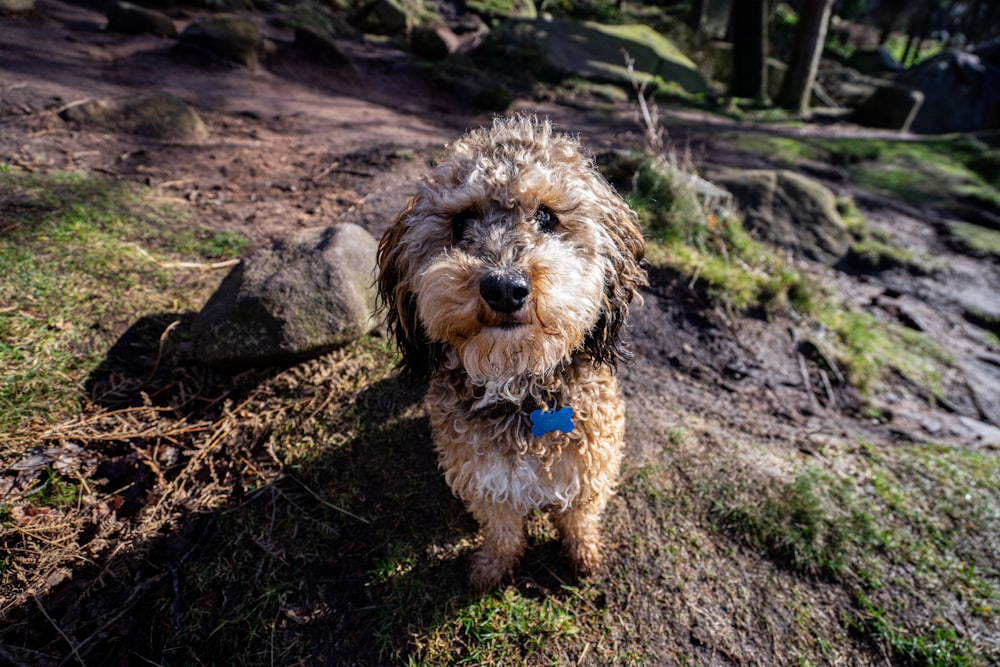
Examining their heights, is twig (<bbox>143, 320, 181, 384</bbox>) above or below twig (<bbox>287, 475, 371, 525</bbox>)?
above

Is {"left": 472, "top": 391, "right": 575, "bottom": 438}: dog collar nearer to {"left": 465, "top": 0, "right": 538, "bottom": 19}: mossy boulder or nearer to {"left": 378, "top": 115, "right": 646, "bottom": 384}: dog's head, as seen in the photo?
{"left": 378, "top": 115, "right": 646, "bottom": 384}: dog's head

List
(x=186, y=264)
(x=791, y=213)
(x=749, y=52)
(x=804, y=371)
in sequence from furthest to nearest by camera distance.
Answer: (x=749, y=52) → (x=791, y=213) → (x=804, y=371) → (x=186, y=264)

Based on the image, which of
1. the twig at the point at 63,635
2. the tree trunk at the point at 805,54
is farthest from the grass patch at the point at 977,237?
the twig at the point at 63,635

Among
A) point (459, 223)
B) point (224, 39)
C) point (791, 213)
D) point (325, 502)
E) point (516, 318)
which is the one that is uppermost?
point (224, 39)

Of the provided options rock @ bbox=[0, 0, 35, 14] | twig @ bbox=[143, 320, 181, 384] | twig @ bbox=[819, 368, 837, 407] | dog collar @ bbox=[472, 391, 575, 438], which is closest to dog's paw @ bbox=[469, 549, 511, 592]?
dog collar @ bbox=[472, 391, 575, 438]

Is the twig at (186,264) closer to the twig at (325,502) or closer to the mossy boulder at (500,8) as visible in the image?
the twig at (325,502)

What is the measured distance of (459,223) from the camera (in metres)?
2.71

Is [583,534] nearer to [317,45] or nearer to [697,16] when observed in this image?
[317,45]

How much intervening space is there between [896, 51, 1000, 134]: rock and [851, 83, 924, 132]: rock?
1094 millimetres

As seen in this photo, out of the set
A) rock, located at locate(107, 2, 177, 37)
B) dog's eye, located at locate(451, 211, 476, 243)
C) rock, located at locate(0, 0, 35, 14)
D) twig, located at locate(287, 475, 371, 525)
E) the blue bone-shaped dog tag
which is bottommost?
twig, located at locate(287, 475, 371, 525)

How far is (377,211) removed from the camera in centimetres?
585

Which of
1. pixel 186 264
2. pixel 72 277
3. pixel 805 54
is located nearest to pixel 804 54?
pixel 805 54

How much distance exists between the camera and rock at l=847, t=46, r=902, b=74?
32.3 meters

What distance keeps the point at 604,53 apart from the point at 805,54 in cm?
655
